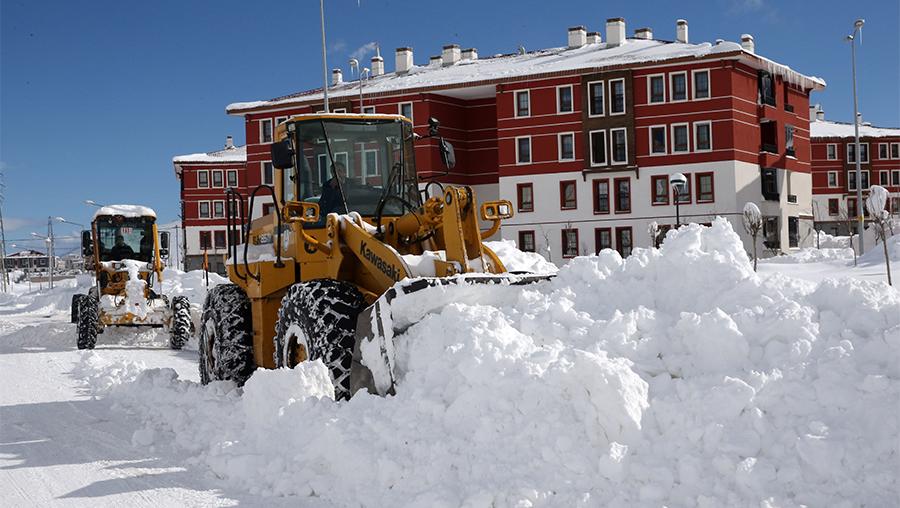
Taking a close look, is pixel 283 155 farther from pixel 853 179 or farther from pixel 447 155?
pixel 853 179

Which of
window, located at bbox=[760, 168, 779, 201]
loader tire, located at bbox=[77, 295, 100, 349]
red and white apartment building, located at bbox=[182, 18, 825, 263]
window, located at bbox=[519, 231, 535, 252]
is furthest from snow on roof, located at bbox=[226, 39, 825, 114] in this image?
loader tire, located at bbox=[77, 295, 100, 349]

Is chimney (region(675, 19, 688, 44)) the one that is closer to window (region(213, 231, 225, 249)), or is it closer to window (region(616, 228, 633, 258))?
window (region(616, 228, 633, 258))

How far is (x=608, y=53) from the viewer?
164 feet

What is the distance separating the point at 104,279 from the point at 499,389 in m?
16.4

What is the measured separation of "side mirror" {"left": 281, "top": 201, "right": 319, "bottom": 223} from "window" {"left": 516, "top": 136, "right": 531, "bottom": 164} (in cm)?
4167

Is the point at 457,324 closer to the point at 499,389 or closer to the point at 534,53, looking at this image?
the point at 499,389

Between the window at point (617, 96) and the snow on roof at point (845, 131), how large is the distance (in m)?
38.9

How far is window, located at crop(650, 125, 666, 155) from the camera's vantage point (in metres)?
46.8

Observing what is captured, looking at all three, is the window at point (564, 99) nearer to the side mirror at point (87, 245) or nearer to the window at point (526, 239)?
the window at point (526, 239)

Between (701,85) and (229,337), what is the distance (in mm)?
40678

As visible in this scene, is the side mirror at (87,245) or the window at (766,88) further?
the window at (766,88)

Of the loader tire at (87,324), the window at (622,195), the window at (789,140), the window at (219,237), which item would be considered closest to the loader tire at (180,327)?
the loader tire at (87,324)

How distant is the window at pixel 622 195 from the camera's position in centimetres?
4756

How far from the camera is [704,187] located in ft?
152
